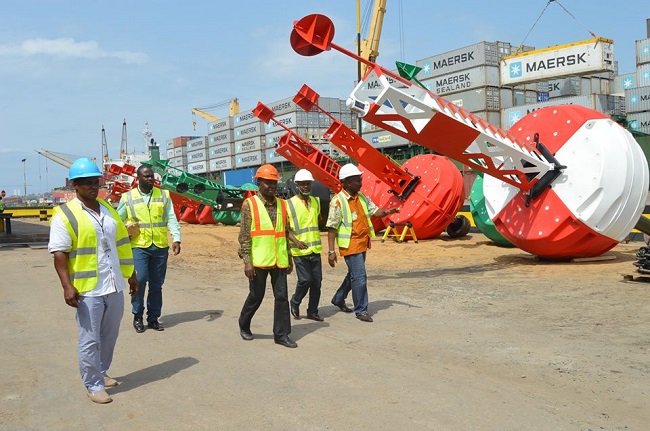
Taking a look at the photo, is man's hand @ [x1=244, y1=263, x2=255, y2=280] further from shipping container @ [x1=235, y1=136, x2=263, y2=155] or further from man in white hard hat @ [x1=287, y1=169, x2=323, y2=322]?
shipping container @ [x1=235, y1=136, x2=263, y2=155]

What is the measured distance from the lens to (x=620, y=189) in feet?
32.4

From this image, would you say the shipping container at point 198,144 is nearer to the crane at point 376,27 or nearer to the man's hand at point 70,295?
the crane at point 376,27

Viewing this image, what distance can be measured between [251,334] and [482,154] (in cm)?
553

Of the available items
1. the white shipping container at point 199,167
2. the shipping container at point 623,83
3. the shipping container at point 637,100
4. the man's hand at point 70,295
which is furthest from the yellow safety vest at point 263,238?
the white shipping container at point 199,167

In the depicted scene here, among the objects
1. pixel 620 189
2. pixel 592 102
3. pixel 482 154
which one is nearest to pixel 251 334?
pixel 482 154

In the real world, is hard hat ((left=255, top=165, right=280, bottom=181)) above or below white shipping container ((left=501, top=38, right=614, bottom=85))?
below

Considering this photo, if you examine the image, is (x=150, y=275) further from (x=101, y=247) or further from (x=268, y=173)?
(x=101, y=247)

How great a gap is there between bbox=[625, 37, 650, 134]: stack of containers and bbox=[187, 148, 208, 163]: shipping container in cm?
5393

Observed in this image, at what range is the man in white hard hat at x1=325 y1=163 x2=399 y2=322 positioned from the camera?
7043 millimetres

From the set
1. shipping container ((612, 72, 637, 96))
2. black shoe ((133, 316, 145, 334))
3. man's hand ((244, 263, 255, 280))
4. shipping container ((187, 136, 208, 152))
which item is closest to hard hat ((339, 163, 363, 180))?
man's hand ((244, 263, 255, 280))

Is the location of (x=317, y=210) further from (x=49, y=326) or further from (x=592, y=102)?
(x=592, y=102)

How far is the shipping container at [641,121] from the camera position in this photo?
115 feet

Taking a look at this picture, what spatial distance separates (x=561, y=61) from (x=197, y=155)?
173 ft

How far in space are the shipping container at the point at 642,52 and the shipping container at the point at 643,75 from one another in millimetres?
247
